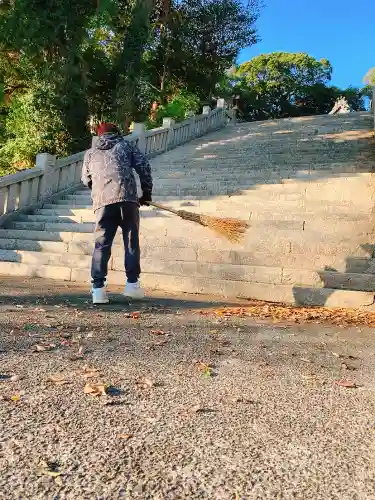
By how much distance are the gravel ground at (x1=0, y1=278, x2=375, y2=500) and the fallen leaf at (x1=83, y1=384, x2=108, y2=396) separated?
0.03 meters

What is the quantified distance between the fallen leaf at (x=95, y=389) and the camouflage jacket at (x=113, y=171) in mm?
2690

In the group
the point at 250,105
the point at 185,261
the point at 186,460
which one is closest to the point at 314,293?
the point at 185,261

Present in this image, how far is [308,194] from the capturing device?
28.5 feet

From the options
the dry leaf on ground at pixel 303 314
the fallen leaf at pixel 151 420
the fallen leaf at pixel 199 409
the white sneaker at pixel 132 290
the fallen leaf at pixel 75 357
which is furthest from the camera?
the white sneaker at pixel 132 290

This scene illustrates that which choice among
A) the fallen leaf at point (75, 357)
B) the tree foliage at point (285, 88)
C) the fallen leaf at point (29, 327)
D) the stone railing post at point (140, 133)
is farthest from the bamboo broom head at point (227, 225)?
the tree foliage at point (285, 88)

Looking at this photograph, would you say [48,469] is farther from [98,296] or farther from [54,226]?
[54,226]

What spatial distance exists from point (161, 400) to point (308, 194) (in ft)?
23.4

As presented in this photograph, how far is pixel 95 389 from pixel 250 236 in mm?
4540

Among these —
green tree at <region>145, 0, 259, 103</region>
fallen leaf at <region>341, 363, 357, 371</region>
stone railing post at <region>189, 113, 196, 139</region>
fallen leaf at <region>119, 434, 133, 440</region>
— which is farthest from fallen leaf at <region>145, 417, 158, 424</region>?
green tree at <region>145, 0, 259, 103</region>

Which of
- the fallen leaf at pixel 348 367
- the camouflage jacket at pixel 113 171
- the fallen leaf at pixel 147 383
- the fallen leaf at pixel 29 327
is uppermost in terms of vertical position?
the camouflage jacket at pixel 113 171

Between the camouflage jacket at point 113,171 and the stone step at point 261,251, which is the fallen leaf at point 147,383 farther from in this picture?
the stone step at point 261,251

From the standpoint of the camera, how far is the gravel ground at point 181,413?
148 cm

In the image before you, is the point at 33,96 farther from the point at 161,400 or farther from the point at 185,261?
the point at 161,400

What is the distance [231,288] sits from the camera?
5582 mm
